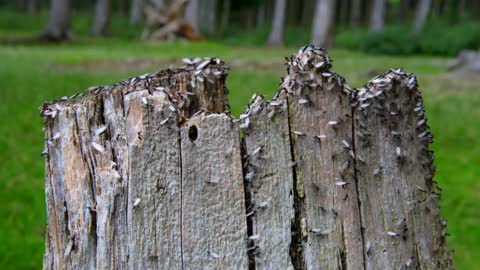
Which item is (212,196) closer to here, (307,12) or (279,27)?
(279,27)

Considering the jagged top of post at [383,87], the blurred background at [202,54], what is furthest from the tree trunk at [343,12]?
the jagged top of post at [383,87]

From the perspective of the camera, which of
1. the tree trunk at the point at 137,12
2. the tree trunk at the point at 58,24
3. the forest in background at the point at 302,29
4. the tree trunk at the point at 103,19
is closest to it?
the tree trunk at the point at 58,24

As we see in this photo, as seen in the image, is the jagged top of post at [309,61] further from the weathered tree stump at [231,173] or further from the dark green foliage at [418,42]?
the dark green foliage at [418,42]

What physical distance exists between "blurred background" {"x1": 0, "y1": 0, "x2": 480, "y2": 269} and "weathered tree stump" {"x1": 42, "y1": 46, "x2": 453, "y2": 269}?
0.36 metres

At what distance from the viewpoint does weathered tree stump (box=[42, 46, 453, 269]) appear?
1.96 m

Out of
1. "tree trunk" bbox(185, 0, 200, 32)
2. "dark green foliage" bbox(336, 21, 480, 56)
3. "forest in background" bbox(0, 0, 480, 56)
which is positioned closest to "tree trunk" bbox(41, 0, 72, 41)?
"forest in background" bbox(0, 0, 480, 56)

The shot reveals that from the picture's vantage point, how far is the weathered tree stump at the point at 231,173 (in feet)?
6.43

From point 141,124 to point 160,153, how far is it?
0.09 metres

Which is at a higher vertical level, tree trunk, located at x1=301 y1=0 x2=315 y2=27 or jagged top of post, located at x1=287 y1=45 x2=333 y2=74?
jagged top of post, located at x1=287 y1=45 x2=333 y2=74

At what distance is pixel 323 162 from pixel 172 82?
0.44m

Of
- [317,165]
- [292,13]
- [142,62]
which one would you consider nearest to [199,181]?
[317,165]

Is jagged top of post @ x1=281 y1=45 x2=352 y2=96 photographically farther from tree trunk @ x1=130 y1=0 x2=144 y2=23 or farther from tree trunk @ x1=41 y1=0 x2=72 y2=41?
tree trunk @ x1=130 y1=0 x2=144 y2=23

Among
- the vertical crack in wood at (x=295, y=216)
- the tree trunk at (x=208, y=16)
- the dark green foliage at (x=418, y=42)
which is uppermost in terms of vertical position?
the vertical crack in wood at (x=295, y=216)

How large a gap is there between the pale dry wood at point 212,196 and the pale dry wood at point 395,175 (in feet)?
1.10
